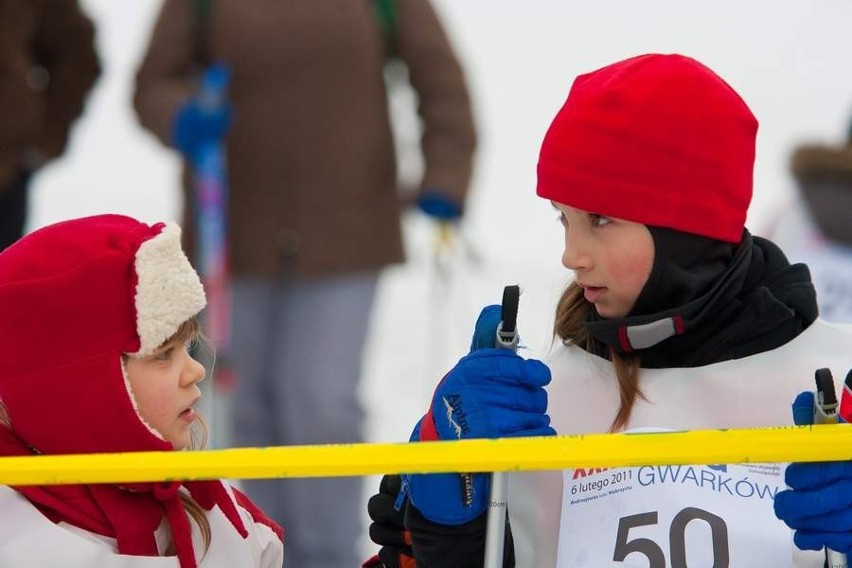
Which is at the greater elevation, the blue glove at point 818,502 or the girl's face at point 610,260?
the girl's face at point 610,260

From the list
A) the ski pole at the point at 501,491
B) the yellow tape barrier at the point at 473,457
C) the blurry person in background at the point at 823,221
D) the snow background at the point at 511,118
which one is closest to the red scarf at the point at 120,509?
the yellow tape barrier at the point at 473,457

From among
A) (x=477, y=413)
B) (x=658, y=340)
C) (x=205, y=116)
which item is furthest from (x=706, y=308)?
(x=205, y=116)

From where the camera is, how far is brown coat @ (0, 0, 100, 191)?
532 cm

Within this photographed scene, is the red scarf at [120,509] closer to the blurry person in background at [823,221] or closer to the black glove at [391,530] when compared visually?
the black glove at [391,530]

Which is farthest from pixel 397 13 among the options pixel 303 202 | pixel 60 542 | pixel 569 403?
pixel 60 542

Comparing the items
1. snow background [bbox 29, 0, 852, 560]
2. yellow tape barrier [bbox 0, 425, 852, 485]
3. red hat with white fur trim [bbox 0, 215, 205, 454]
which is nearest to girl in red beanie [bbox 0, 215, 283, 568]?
red hat with white fur trim [bbox 0, 215, 205, 454]

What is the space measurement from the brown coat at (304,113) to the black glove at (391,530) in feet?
7.59

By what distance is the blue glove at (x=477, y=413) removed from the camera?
2543 millimetres

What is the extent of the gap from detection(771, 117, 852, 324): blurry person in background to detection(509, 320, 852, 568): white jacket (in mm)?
2456

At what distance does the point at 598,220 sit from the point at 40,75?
3.16 m

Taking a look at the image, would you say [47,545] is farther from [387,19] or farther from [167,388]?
[387,19]

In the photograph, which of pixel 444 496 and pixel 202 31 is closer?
pixel 444 496

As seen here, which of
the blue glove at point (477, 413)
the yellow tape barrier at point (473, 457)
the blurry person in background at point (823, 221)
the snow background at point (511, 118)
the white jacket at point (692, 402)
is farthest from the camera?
the snow background at point (511, 118)

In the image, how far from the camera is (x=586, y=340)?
2916 mm
